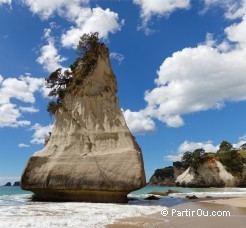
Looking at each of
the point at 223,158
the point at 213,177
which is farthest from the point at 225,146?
the point at 213,177

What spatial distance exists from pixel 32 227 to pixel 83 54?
612 inches

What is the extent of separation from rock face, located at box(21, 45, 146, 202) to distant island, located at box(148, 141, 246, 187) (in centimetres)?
4319

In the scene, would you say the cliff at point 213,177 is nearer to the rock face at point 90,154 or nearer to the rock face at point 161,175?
the rock face at point 90,154

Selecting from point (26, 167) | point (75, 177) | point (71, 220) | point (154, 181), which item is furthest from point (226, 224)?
point (154, 181)

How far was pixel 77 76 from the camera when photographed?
22656 millimetres

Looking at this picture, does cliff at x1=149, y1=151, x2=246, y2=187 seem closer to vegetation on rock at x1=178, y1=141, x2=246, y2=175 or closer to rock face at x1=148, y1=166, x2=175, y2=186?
vegetation on rock at x1=178, y1=141, x2=246, y2=175

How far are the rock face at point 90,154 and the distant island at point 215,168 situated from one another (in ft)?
142

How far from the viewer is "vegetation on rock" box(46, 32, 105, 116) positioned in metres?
22.7

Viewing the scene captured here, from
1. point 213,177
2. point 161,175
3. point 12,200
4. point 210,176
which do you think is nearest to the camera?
point 12,200

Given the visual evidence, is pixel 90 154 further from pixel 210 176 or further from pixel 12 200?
pixel 210 176

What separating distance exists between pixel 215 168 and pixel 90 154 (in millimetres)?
46402

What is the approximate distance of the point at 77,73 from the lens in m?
23.0

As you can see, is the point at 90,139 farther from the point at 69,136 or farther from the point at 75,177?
the point at 75,177

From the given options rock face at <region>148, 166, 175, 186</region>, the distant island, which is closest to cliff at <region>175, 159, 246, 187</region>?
the distant island
